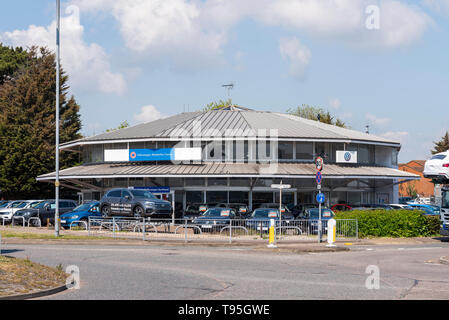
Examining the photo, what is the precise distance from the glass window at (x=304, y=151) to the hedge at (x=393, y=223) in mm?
15470

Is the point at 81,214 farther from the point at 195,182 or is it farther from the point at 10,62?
the point at 10,62

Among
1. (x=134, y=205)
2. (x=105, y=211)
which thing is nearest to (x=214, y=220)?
(x=134, y=205)

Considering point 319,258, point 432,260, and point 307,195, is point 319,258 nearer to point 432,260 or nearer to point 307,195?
point 432,260

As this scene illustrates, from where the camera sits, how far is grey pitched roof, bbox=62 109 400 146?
47.4 metres

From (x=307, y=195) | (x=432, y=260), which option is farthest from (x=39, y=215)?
(x=432, y=260)

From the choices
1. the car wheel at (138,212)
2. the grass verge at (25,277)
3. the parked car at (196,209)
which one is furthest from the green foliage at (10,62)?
the grass verge at (25,277)

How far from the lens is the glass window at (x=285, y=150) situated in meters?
47.8

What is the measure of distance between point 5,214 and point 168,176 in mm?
11891

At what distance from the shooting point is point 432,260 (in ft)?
68.4

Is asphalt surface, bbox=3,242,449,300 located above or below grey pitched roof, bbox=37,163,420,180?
below

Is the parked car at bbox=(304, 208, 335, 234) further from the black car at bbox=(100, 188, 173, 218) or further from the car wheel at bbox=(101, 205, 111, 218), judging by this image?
the car wheel at bbox=(101, 205, 111, 218)

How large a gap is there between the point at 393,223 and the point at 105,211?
53.4 ft

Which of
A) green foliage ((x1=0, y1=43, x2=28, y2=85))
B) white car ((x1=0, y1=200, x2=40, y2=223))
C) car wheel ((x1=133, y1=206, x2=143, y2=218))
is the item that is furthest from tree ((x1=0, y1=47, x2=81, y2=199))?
car wheel ((x1=133, y1=206, x2=143, y2=218))

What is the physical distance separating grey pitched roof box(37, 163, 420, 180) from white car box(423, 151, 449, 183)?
511 inches
